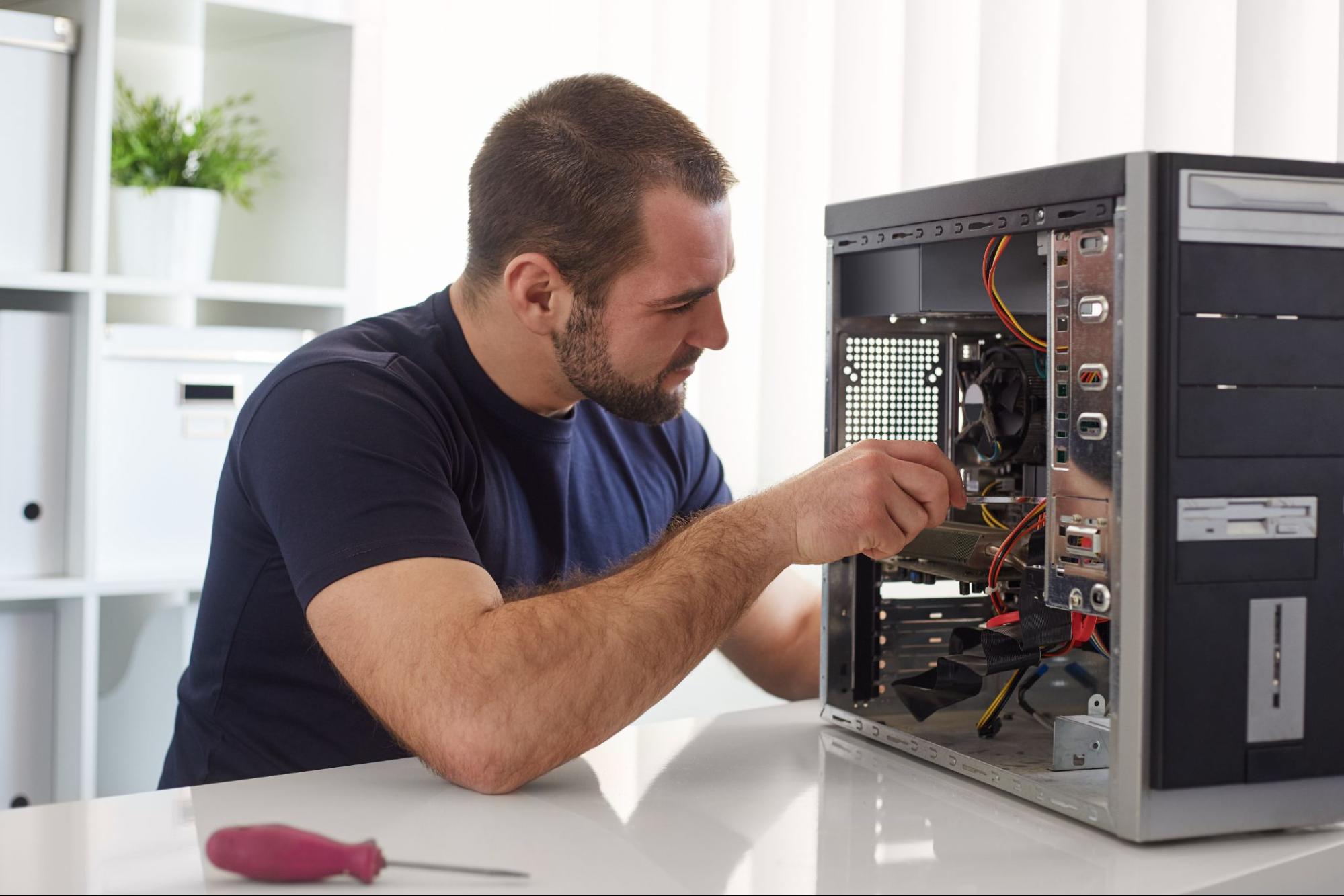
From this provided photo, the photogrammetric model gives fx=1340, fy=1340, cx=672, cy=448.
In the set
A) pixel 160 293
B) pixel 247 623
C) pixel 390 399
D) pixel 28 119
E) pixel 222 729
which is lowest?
pixel 222 729

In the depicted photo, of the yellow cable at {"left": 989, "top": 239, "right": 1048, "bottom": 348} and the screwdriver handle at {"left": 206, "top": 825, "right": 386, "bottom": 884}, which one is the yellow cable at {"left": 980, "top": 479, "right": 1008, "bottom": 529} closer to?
the yellow cable at {"left": 989, "top": 239, "right": 1048, "bottom": 348}

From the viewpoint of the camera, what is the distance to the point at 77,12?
1.82 m

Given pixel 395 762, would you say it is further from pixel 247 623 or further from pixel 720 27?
pixel 720 27

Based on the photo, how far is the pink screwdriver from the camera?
68 centimetres

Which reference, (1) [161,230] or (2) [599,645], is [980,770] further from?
(1) [161,230]

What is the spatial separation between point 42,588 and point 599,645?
44.7 inches

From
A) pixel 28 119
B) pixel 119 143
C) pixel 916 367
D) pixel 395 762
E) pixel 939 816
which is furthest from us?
pixel 119 143

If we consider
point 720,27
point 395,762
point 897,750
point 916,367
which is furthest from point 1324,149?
point 395,762

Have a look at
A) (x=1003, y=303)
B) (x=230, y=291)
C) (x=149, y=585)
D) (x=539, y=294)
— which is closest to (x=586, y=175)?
(x=539, y=294)

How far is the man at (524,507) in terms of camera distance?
3.07ft

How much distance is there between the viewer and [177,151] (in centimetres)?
200

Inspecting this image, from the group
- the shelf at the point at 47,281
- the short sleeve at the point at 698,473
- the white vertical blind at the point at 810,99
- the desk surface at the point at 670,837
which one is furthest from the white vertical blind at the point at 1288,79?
the shelf at the point at 47,281

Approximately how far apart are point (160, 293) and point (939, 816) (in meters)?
1.44

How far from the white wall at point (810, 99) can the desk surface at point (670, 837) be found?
87 centimetres
